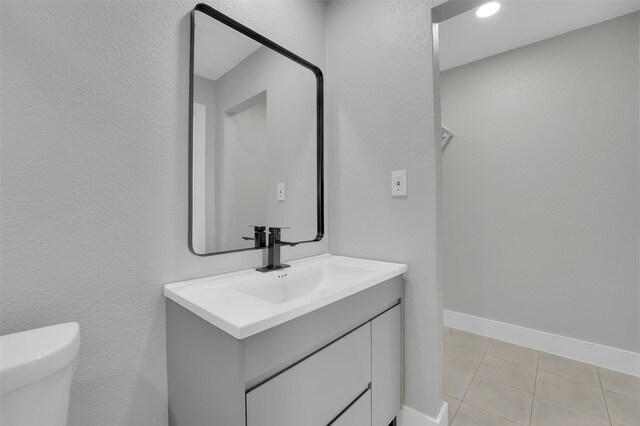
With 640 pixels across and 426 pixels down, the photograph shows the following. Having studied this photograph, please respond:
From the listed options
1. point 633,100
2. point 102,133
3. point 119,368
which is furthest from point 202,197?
point 633,100

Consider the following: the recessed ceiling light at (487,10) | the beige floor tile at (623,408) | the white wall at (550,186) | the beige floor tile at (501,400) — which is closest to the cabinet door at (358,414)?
the beige floor tile at (501,400)

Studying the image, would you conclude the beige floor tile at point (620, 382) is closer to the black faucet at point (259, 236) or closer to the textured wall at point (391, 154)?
the textured wall at point (391, 154)

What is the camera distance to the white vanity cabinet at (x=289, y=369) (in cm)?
71

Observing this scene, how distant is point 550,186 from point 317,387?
221 centimetres

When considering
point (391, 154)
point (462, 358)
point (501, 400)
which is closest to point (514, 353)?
point (462, 358)

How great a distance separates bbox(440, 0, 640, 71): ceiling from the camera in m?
1.71

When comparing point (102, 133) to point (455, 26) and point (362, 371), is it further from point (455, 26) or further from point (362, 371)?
point (455, 26)

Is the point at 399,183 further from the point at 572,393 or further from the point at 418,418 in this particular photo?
the point at 572,393

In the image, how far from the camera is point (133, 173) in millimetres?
936

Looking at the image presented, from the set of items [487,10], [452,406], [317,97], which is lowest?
[452,406]

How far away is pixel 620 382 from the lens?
170cm

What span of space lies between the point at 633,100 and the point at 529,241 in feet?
3.53

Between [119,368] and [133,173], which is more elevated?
[133,173]

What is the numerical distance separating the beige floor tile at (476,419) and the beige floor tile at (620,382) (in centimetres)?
81
